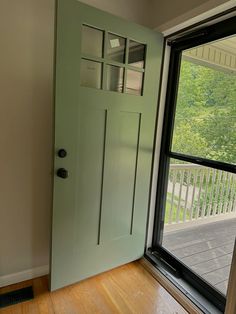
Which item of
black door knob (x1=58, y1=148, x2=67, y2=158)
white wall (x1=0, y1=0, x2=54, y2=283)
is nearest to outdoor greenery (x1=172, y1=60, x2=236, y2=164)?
black door knob (x1=58, y1=148, x2=67, y2=158)

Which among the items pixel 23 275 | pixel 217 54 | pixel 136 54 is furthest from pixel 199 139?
pixel 23 275

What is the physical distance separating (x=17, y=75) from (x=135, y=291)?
5.84 feet

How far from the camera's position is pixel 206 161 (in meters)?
1.58

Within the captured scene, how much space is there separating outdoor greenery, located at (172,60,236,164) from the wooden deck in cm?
103

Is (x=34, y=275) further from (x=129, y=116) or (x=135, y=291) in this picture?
(x=129, y=116)

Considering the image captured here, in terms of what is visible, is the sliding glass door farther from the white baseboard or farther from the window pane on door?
the white baseboard

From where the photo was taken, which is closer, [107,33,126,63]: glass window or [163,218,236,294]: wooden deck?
[107,33,126,63]: glass window

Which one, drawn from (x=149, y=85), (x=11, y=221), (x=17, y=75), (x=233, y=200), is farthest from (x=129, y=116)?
(x=233, y=200)

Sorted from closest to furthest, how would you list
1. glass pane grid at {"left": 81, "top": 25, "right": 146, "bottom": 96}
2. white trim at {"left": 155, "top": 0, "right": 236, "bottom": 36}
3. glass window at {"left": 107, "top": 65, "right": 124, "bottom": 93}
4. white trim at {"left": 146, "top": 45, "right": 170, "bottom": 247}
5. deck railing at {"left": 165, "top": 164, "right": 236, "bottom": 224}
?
white trim at {"left": 155, "top": 0, "right": 236, "bottom": 36}
glass pane grid at {"left": 81, "top": 25, "right": 146, "bottom": 96}
glass window at {"left": 107, "top": 65, "right": 124, "bottom": 93}
white trim at {"left": 146, "top": 45, "right": 170, "bottom": 247}
deck railing at {"left": 165, "top": 164, "right": 236, "bottom": 224}

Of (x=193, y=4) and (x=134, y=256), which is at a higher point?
(x=193, y=4)

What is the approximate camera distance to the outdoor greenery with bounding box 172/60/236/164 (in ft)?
5.25

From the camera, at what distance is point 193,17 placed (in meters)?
1.44

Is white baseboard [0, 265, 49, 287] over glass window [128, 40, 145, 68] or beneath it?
beneath

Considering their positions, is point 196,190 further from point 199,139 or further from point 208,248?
point 199,139
